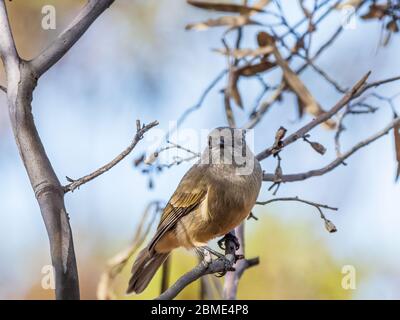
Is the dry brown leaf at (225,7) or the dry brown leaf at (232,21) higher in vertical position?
the dry brown leaf at (225,7)

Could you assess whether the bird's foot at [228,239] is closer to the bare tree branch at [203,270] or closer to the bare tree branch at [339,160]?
the bare tree branch at [203,270]

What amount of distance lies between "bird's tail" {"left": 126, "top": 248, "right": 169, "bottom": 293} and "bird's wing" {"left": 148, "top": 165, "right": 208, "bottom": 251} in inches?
5.5

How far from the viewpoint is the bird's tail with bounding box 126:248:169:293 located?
3.99m

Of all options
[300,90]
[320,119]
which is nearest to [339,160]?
[320,119]

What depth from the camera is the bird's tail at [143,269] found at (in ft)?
13.1

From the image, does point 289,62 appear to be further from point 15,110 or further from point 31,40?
point 15,110

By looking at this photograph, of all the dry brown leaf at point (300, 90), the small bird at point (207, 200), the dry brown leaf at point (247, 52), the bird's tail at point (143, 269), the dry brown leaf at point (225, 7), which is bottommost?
the bird's tail at point (143, 269)

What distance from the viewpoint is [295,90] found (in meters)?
3.97

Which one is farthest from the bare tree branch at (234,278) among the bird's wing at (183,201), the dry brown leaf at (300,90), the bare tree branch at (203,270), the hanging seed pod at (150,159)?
the dry brown leaf at (300,90)

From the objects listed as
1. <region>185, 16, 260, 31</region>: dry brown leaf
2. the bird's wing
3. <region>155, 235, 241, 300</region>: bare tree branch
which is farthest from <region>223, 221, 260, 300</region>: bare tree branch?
<region>185, 16, 260, 31</region>: dry brown leaf

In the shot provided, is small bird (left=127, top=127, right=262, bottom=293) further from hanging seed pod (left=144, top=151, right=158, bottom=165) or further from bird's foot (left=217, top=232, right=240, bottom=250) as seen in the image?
hanging seed pod (left=144, top=151, right=158, bottom=165)

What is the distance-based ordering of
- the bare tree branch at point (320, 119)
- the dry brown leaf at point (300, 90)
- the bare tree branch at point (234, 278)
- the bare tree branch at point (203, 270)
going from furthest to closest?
the dry brown leaf at point (300, 90)
the bare tree branch at point (234, 278)
the bare tree branch at point (320, 119)
the bare tree branch at point (203, 270)

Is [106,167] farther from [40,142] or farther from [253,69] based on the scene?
[253,69]

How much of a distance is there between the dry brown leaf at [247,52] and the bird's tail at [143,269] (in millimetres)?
1241
